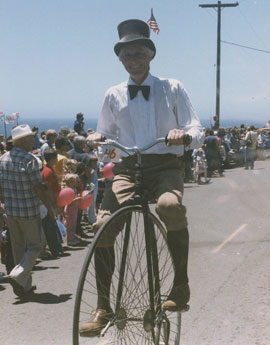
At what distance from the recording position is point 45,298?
20.7 feet

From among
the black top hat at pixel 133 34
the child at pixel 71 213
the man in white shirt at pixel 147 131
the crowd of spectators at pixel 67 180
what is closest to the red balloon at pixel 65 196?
the crowd of spectators at pixel 67 180

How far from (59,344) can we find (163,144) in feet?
6.19

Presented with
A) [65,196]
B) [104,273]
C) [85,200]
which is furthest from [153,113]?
[85,200]

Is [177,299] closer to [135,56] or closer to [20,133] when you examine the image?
[135,56]

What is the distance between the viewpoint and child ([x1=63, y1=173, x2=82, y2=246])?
30.6ft

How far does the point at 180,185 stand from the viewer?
3.89 m

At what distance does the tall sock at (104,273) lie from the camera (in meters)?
3.67

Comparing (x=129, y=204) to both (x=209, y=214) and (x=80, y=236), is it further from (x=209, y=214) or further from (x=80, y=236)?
(x=209, y=214)

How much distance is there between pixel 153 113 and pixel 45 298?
124 inches

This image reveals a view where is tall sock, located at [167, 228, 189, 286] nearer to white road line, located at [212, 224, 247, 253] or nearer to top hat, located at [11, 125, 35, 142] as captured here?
top hat, located at [11, 125, 35, 142]

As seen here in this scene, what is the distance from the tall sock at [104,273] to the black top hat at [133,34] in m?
1.37

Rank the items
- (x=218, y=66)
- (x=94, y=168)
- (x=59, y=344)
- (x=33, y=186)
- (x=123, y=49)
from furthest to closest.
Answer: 1. (x=218, y=66)
2. (x=94, y=168)
3. (x=33, y=186)
4. (x=59, y=344)
5. (x=123, y=49)

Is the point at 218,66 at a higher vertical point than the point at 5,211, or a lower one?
higher

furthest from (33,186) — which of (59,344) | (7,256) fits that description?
(59,344)
